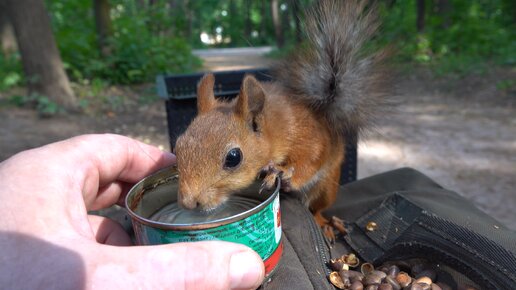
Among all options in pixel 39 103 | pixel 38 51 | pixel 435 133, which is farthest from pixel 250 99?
pixel 38 51

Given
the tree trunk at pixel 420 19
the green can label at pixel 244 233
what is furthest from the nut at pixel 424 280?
the tree trunk at pixel 420 19

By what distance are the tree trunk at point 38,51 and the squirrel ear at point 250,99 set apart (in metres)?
4.33

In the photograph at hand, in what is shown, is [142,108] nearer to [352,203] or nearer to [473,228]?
[352,203]

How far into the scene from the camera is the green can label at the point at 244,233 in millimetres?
977

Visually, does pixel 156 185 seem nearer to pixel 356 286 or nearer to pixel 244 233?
pixel 244 233

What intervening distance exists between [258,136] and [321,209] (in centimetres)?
63

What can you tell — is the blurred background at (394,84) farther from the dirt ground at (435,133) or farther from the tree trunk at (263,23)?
the tree trunk at (263,23)

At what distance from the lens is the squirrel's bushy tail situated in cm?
188

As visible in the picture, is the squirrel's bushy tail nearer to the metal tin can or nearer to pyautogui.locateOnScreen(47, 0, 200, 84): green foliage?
the metal tin can

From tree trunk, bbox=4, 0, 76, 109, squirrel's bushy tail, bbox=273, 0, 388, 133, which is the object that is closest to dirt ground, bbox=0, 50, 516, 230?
squirrel's bushy tail, bbox=273, 0, 388, 133

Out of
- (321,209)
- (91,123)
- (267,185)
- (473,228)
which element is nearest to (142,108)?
(91,123)

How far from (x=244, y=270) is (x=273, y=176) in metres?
0.50

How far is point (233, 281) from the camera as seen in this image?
0.98 m

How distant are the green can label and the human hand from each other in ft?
0.11
